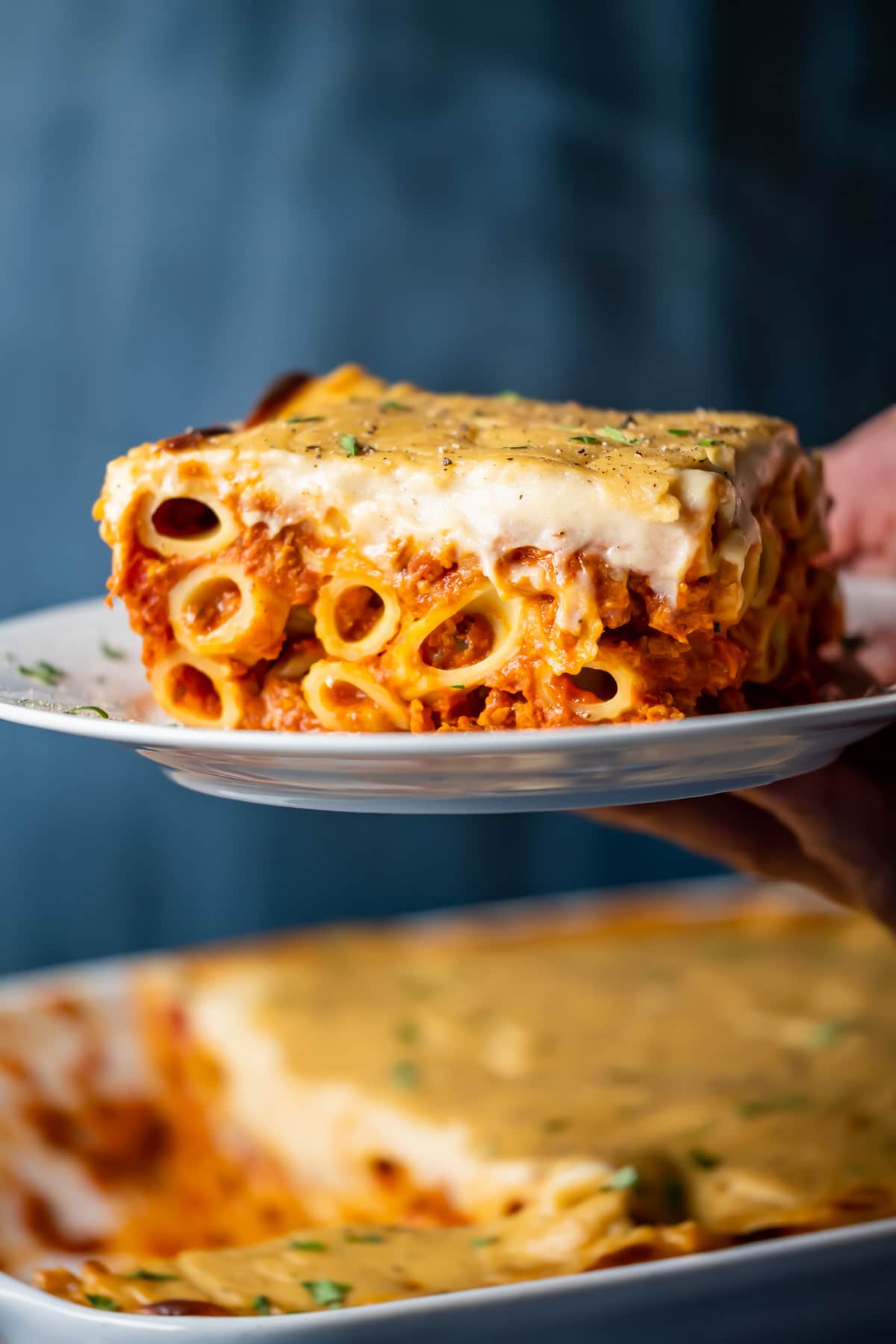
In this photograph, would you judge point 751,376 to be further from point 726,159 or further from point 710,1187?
point 710,1187

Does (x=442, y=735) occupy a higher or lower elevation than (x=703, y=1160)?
higher

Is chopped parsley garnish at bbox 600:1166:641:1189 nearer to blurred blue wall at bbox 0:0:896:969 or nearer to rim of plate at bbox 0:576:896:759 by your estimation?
rim of plate at bbox 0:576:896:759

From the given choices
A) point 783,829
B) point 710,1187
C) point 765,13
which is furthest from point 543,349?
point 710,1187

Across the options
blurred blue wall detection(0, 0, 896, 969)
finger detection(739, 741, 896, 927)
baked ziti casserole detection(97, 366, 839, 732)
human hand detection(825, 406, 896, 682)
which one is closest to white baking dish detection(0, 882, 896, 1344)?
finger detection(739, 741, 896, 927)

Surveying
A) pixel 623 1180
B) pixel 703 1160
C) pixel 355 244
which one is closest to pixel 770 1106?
pixel 703 1160

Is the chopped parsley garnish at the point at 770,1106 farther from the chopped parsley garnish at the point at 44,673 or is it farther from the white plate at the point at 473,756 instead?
the chopped parsley garnish at the point at 44,673

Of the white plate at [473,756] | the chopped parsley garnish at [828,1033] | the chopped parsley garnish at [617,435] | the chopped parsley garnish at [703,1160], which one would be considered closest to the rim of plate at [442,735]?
the white plate at [473,756]

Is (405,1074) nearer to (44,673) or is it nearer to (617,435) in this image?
(44,673)
